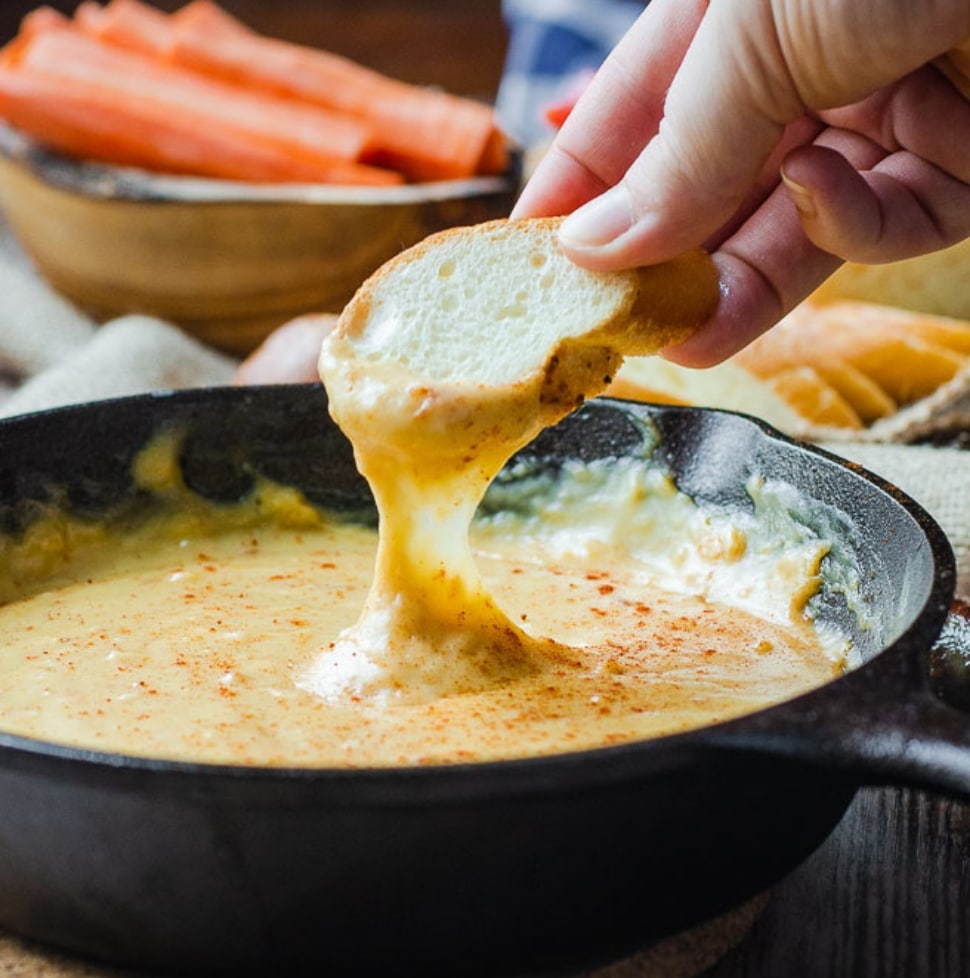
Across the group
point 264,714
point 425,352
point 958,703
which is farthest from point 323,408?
point 958,703

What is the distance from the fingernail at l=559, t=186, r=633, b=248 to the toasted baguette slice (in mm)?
61

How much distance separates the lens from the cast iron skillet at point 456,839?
108 cm

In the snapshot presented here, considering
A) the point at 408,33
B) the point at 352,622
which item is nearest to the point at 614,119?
the point at 352,622

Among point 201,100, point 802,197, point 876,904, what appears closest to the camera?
point 876,904

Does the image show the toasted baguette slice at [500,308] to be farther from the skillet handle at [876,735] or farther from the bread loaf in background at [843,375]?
the bread loaf in background at [843,375]

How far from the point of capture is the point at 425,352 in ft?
5.33

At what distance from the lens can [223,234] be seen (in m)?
3.31

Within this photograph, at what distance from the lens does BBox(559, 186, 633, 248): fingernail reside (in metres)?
1.56

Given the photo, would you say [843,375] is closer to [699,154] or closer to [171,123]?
[699,154]

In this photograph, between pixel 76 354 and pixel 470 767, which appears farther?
pixel 76 354

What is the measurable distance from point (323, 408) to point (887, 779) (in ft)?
4.23

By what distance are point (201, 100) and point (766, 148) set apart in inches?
97.7

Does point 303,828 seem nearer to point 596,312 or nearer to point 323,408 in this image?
point 596,312

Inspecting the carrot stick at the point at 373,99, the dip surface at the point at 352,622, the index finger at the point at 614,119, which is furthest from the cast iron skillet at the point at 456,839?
the carrot stick at the point at 373,99
